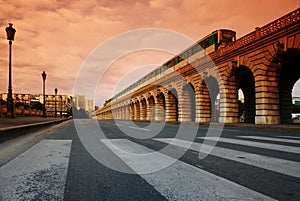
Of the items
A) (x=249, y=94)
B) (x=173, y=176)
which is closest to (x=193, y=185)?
(x=173, y=176)

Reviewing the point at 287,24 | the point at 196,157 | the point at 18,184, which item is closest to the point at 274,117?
the point at 287,24

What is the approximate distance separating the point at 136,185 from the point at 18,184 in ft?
4.37

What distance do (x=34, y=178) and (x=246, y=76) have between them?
87.6 ft

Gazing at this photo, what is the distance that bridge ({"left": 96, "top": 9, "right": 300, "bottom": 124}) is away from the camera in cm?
1682

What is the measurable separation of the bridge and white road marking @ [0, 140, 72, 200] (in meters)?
16.6

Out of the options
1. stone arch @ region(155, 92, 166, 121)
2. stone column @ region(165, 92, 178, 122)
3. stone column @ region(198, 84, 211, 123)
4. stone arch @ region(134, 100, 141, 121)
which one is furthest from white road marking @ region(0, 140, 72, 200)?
stone arch @ region(134, 100, 141, 121)

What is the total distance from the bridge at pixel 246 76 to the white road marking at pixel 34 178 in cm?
1657

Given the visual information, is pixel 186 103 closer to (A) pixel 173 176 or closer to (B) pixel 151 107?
(B) pixel 151 107

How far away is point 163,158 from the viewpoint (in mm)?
4219

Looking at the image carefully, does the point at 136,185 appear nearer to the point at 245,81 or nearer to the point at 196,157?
the point at 196,157

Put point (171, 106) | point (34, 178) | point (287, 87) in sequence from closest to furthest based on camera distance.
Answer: point (34, 178) → point (287, 87) → point (171, 106)

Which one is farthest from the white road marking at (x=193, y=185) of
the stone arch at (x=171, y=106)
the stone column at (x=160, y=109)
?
the stone column at (x=160, y=109)

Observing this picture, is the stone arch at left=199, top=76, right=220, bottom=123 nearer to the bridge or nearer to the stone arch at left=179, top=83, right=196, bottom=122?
the bridge

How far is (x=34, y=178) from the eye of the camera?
293 centimetres
